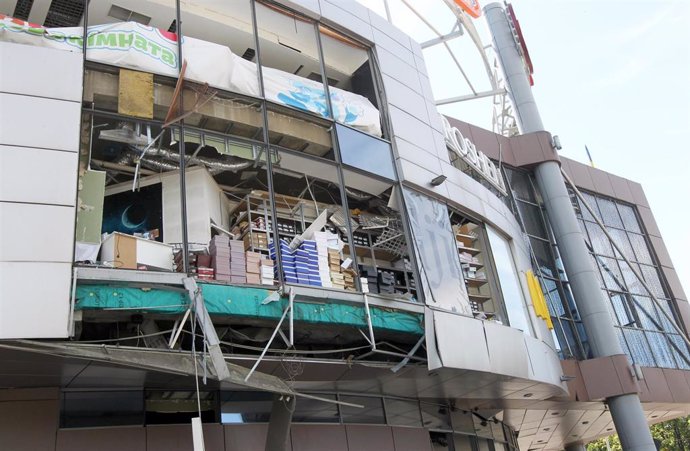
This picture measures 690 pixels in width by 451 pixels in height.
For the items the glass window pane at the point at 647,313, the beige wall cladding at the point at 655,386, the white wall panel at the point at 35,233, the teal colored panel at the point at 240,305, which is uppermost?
the glass window pane at the point at 647,313

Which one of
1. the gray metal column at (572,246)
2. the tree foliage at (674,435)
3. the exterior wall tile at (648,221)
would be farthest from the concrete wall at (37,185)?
the tree foliage at (674,435)

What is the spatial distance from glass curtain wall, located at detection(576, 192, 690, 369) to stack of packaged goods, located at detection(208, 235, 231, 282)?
15.6 meters

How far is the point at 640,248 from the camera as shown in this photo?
1058 inches

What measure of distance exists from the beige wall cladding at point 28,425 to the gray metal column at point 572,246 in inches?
613

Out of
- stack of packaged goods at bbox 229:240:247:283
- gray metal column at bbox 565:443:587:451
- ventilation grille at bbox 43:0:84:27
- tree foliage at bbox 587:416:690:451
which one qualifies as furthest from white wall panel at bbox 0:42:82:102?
tree foliage at bbox 587:416:690:451

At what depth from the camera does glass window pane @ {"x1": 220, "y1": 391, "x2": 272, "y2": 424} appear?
38.7ft

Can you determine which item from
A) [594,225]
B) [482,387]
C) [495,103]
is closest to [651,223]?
[594,225]

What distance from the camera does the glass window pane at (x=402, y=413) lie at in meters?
14.2

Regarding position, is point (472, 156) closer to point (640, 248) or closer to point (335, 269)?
point (335, 269)

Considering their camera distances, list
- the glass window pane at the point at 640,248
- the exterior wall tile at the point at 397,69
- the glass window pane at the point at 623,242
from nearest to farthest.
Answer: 1. the exterior wall tile at the point at 397,69
2. the glass window pane at the point at 623,242
3. the glass window pane at the point at 640,248

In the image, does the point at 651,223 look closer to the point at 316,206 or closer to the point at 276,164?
the point at 316,206

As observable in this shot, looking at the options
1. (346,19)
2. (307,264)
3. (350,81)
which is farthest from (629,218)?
(307,264)

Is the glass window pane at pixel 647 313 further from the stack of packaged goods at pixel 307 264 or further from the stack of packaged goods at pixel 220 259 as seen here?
the stack of packaged goods at pixel 220 259

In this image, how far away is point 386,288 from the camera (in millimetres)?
15469
